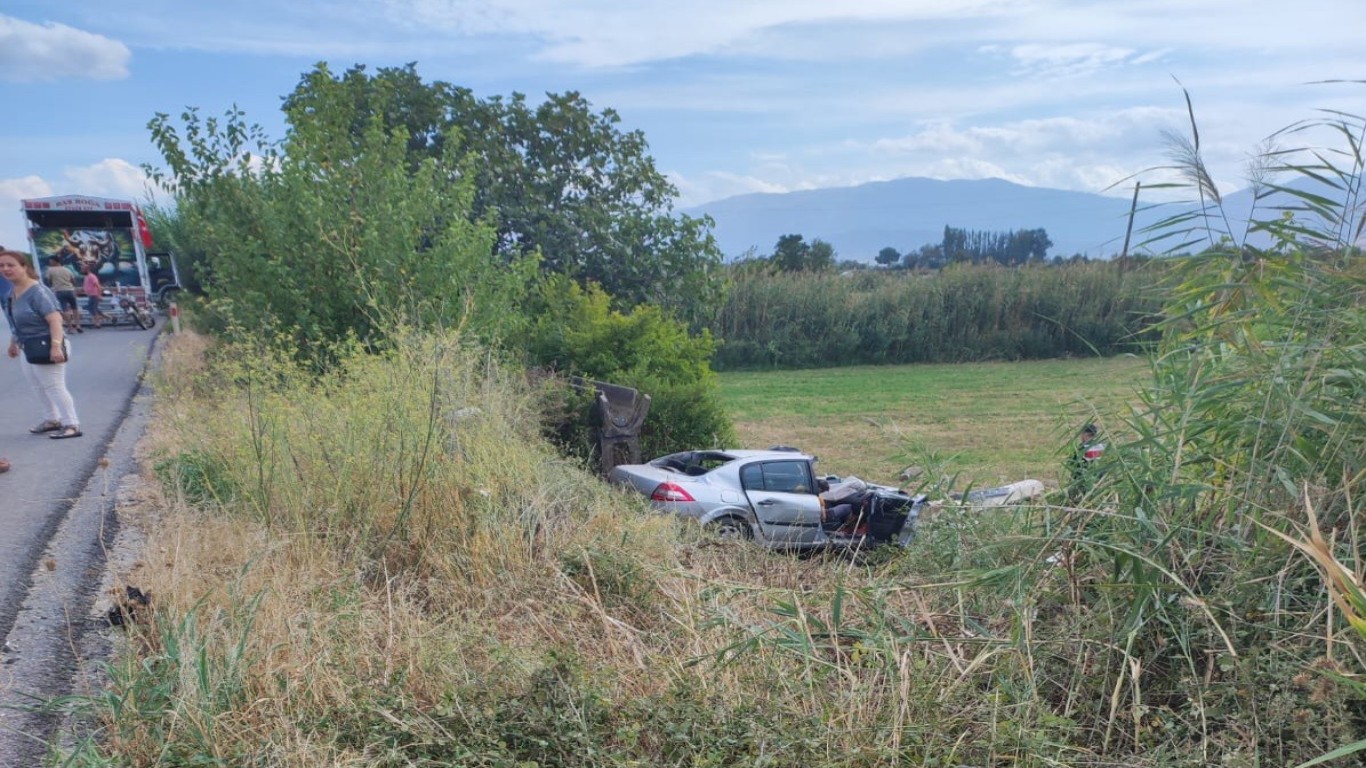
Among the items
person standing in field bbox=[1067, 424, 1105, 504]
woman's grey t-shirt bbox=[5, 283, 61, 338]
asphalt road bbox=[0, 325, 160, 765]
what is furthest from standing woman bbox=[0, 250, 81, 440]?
person standing in field bbox=[1067, 424, 1105, 504]

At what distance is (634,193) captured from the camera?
22531 mm

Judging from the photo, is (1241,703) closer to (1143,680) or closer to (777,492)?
(1143,680)

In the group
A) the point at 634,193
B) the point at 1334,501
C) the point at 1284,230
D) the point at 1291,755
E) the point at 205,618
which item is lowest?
the point at 1291,755

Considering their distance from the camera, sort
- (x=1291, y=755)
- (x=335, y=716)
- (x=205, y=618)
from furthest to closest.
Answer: (x=205, y=618) < (x=335, y=716) < (x=1291, y=755)

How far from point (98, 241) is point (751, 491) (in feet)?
73.1

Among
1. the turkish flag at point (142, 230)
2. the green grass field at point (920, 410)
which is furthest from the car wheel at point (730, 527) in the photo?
the turkish flag at point (142, 230)

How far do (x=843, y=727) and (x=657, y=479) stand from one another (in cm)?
645

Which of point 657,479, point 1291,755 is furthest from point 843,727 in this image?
point 657,479

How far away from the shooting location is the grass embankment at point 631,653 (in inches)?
129

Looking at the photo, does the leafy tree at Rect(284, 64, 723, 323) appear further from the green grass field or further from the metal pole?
the metal pole

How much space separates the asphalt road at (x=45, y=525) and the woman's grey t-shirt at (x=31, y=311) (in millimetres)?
997

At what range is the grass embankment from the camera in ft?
10.7

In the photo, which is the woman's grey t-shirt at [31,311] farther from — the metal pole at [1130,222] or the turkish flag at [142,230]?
the turkish flag at [142,230]

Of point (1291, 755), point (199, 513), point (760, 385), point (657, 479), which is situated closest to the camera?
point (1291, 755)
